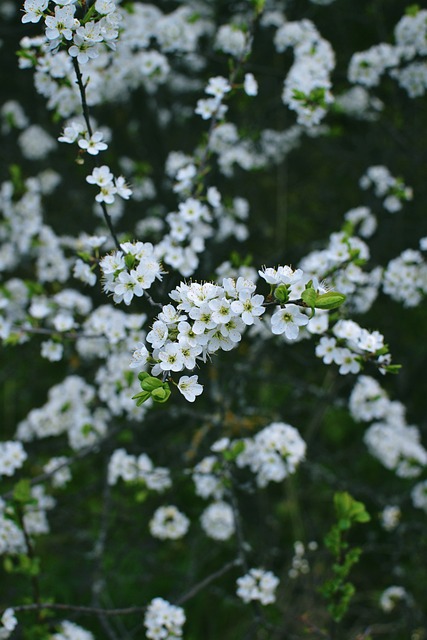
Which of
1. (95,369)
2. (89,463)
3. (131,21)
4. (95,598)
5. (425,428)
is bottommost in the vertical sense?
(95,598)

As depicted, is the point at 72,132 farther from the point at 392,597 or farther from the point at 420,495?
the point at 392,597

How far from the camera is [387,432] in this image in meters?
3.43

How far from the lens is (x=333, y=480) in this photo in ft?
11.1

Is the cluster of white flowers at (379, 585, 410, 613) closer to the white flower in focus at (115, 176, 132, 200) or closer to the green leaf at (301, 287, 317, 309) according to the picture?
the green leaf at (301, 287, 317, 309)

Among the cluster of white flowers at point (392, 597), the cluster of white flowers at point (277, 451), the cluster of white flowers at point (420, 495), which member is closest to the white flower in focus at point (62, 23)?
the cluster of white flowers at point (277, 451)

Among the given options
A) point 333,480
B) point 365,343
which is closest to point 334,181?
point 333,480

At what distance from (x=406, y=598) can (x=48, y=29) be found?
329cm

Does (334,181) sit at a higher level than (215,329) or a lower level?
higher

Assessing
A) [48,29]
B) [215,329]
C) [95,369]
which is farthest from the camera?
[95,369]

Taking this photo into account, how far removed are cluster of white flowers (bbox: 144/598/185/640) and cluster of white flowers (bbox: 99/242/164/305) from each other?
138cm

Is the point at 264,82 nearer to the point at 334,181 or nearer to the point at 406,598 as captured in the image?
the point at 334,181

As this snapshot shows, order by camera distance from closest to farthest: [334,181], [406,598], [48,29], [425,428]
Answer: [48,29] < [406,598] < [425,428] < [334,181]

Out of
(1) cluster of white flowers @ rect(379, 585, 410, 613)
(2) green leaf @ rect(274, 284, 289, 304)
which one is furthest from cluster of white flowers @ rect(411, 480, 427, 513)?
(2) green leaf @ rect(274, 284, 289, 304)

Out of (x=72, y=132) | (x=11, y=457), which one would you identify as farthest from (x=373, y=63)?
(x=11, y=457)
